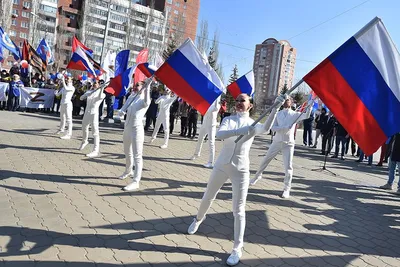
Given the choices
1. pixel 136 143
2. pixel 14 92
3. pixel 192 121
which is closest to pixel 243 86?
pixel 136 143

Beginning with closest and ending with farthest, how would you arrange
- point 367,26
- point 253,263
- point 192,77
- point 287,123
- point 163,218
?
point 253,263 → point 367,26 → point 163,218 → point 192,77 → point 287,123

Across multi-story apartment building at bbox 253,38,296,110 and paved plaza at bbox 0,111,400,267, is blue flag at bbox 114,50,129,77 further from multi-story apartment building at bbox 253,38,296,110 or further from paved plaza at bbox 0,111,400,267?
multi-story apartment building at bbox 253,38,296,110

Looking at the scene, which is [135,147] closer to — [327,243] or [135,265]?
[135,265]

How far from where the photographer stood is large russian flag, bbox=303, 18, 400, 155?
4.40 meters

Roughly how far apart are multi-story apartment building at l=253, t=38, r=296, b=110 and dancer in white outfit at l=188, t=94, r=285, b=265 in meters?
69.6

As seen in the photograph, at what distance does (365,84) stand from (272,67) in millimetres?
76715

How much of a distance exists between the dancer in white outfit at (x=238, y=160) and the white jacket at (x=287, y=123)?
2.78 meters

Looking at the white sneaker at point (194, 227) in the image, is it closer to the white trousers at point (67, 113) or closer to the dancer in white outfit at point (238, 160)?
the dancer in white outfit at point (238, 160)

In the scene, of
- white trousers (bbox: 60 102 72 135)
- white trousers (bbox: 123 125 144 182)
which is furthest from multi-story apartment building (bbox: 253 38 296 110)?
white trousers (bbox: 123 125 144 182)

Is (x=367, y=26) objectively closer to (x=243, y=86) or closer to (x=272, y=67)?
(x=243, y=86)

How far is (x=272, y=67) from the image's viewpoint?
257ft

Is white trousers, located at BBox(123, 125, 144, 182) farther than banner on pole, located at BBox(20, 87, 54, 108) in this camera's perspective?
No

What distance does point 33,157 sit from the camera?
8438 millimetres

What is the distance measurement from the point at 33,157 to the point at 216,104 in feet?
16.3
